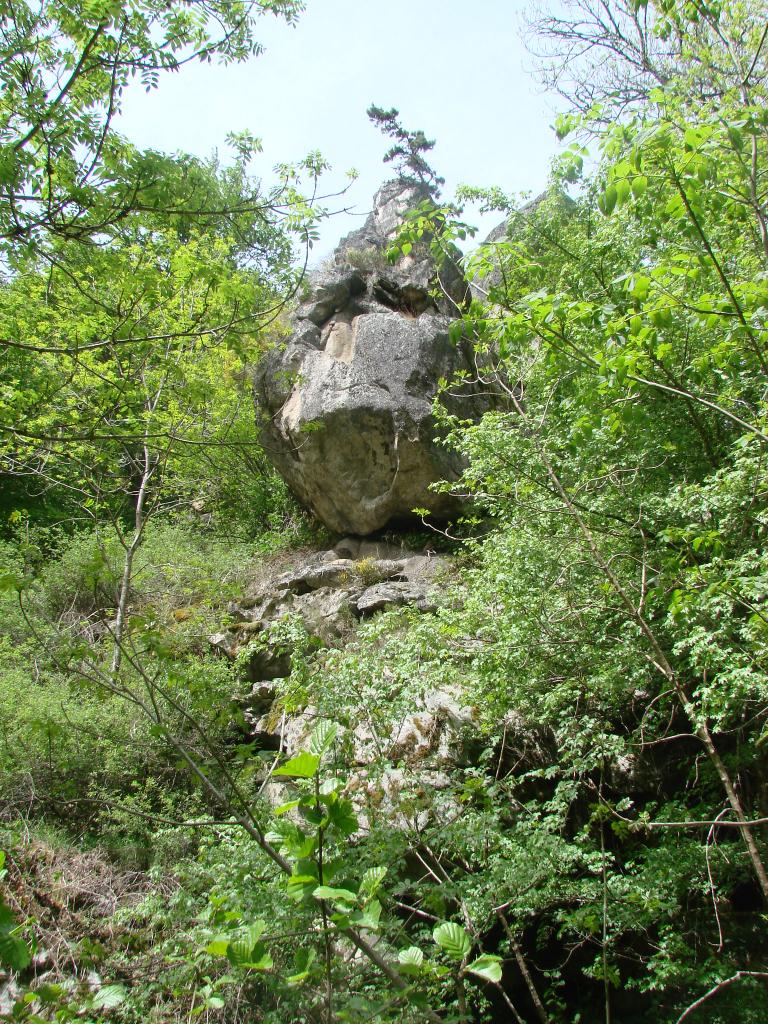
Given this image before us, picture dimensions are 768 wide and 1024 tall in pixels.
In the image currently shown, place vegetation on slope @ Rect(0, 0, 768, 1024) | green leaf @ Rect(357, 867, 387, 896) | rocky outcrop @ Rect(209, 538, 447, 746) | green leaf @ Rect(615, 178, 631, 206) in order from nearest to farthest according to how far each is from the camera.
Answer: green leaf @ Rect(357, 867, 387, 896) < green leaf @ Rect(615, 178, 631, 206) < vegetation on slope @ Rect(0, 0, 768, 1024) < rocky outcrop @ Rect(209, 538, 447, 746)

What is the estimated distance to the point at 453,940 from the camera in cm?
139

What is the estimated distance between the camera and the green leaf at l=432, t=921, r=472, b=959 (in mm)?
1365

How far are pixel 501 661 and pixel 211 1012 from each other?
9.10 feet

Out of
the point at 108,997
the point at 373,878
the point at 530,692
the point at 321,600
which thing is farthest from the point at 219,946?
the point at 321,600

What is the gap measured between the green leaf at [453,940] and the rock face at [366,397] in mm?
9132

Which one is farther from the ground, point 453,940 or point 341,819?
point 341,819

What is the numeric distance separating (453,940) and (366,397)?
1013 centimetres

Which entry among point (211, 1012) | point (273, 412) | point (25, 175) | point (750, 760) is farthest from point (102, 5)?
point (273, 412)

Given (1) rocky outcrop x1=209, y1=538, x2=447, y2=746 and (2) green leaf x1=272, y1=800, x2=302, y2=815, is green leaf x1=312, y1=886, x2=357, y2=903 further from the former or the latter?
(1) rocky outcrop x1=209, y1=538, x2=447, y2=746

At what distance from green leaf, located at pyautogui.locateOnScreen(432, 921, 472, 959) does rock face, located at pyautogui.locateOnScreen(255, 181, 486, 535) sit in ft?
30.0

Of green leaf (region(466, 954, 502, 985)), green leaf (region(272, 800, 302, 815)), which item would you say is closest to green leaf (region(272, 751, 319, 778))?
green leaf (region(272, 800, 302, 815))

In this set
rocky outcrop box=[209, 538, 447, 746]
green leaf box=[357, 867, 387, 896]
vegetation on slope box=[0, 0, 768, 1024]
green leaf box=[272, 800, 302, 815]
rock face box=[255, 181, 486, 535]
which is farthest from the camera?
rock face box=[255, 181, 486, 535]

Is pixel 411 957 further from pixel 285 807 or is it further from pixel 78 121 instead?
pixel 78 121

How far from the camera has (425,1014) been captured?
1793 mm
